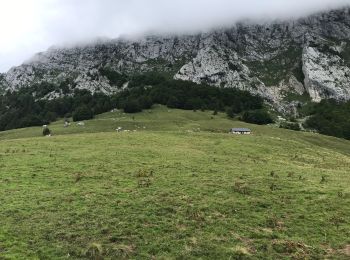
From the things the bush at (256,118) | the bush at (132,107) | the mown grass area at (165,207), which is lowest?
the mown grass area at (165,207)

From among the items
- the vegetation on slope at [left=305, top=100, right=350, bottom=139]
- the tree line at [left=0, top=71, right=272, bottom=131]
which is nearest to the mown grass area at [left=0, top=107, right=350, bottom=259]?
the tree line at [left=0, top=71, right=272, bottom=131]

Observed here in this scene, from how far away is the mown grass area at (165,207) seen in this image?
1917 cm

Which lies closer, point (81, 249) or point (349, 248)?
point (81, 249)

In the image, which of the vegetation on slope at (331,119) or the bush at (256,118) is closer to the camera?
the bush at (256,118)

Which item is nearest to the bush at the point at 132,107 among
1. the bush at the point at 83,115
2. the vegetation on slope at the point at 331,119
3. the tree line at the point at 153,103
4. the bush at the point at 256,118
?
the tree line at the point at 153,103

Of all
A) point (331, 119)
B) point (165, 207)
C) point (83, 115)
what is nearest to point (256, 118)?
point (331, 119)

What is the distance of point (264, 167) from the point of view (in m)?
42.5

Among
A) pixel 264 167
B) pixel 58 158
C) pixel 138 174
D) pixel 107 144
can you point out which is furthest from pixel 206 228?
pixel 107 144

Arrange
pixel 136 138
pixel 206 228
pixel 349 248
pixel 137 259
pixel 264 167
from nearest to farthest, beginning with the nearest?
pixel 137 259, pixel 349 248, pixel 206 228, pixel 264 167, pixel 136 138

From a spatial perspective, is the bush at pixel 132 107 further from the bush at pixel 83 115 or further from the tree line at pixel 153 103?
the bush at pixel 83 115

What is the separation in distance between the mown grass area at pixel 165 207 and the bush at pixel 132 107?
9878cm

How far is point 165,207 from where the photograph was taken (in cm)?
2484

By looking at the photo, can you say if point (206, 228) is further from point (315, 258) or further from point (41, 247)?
point (41, 247)

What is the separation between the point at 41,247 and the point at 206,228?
869 centimetres
